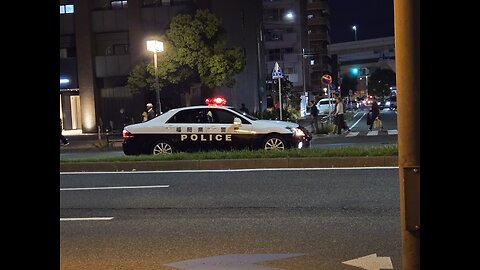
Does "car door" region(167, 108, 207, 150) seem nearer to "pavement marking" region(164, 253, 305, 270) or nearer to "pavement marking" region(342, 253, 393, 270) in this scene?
"pavement marking" region(164, 253, 305, 270)

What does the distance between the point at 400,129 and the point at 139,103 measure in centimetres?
3231

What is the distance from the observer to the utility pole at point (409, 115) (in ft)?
8.87

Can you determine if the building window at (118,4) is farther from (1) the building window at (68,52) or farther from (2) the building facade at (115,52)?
(1) the building window at (68,52)

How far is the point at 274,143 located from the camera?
14.4m

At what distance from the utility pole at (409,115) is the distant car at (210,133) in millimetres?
11533

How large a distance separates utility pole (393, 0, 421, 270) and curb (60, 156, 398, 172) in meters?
9.16

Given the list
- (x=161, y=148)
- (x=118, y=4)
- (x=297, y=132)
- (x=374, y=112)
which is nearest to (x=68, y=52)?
(x=118, y=4)

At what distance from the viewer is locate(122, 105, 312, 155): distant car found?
1446cm

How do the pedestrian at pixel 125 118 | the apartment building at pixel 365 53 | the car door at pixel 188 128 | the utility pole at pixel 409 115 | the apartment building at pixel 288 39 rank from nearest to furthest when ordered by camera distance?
the utility pole at pixel 409 115, the car door at pixel 188 128, the pedestrian at pixel 125 118, the apartment building at pixel 288 39, the apartment building at pixel 365 53

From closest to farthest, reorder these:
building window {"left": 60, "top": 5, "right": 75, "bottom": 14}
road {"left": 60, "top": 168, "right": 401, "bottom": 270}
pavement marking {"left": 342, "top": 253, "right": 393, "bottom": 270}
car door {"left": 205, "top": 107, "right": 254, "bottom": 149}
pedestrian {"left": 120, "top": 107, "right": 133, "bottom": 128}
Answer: pavement marking {"left": 342, "top": 253, "right": 393, "bottom": 270}
road {"left": 60, "top": 168, "right": 401, "bottom": 270}
car door {"left": 205, "top": 107, "right": 254, "bottom": 149}
pedestrian {"left": 120, "top": 107, "right": 133, "bottom": 128}
building window {"left": 60, "top": 5, "right": 75, "bottom": 14}

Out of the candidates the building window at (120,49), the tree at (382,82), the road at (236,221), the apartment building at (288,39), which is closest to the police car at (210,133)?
the road at (236,221)

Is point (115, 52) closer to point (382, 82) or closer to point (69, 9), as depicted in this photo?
point (69, 9)

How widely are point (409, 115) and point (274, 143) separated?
11.7m

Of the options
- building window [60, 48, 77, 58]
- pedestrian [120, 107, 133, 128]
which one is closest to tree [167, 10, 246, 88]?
pedestrian [120, 107, 133, 128]
